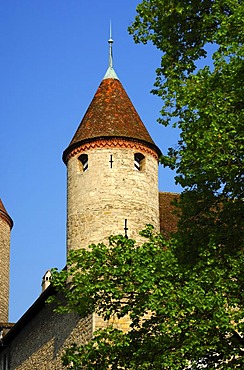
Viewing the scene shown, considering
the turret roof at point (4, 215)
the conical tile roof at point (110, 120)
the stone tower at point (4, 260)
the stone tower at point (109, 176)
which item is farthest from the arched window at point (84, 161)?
the turret roof at point (4, 215)

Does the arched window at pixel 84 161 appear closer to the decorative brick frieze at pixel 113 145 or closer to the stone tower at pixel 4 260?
the decorative brick frieze at pixel 113 145

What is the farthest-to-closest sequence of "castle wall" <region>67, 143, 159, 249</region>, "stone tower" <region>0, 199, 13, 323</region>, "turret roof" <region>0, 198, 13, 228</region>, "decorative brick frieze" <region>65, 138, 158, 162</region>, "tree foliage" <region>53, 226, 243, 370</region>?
"turret roof" <region>0, 198, 13, 228</region> < "stone tower" <region>0, 199, 13, 323</region> < "decorative brick frieze" <region>65, 138, 158, 162</region> < "castle wall" <region>67, 143, 159, 249</region> < "tree foliage" <region>53, 226, 243, 370</region>

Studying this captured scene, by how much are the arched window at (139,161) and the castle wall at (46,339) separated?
14.5 feet

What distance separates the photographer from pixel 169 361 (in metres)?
13.1

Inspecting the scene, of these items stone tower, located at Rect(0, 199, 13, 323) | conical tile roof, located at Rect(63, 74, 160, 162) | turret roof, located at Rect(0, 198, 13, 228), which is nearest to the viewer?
conical tile roof, located at Rect(63, 74, 160, 162)

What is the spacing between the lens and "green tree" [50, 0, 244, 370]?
13445 mm

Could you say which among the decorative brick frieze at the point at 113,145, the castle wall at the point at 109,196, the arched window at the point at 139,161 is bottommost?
the castle wall at the point at 109,196

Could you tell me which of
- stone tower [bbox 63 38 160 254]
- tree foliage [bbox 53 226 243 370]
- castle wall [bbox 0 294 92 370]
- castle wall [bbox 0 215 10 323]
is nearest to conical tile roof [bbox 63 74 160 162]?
stone tower [bbox 63 38 160 254]

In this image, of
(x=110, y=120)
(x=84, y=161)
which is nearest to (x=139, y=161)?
(x=110, y=120)

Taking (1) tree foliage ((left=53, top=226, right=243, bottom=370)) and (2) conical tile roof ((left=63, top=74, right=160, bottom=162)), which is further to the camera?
(2) conical tile roof ((left=63, top=74, right=160, bottom=162))

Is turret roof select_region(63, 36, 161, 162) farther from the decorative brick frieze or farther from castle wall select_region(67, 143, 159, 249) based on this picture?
castle wall select_region(67, 143, 159, 249)

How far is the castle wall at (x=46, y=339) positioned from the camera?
21047 mm

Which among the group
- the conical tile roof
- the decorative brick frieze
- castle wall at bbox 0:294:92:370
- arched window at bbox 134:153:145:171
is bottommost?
castle wall at bbox 0:294:92:370

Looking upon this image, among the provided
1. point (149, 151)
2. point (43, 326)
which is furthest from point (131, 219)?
point (43, 326)
